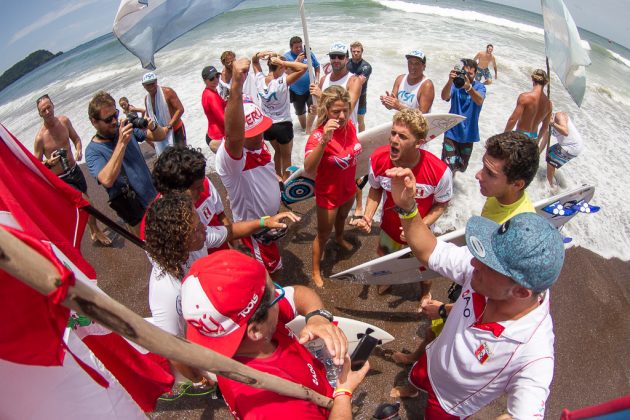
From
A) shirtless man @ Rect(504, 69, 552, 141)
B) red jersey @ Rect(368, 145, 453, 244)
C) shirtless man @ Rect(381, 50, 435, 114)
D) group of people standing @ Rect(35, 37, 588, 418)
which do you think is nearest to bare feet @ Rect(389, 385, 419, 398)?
group of people standing @ Rect(35, 37, 588, 418)

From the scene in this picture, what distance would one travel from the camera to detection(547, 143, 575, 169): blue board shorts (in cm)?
521

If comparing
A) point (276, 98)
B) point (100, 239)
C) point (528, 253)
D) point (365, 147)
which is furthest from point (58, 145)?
point (528, 253)

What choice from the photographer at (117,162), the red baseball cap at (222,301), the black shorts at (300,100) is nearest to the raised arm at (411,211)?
the red baseball cap at (222,301)

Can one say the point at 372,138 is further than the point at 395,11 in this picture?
No

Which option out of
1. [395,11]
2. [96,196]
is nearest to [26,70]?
[395,11]

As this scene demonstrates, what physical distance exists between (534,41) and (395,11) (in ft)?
33.2

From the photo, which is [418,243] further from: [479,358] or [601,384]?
[601,384]

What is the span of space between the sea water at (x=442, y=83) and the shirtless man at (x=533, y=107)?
1.24 meters

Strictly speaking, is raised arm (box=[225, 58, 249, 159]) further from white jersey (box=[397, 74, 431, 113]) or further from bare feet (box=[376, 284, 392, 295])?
white jersey (box=[397, 74, 431, 113])

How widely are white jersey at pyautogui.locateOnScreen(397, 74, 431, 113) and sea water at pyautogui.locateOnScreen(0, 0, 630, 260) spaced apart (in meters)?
1.67

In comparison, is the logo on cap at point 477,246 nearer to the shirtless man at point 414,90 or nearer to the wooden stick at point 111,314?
the wooden stick at point 111,314

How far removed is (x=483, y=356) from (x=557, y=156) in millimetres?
4817

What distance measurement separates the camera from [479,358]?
5.78ft

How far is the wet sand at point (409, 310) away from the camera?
3.01m
